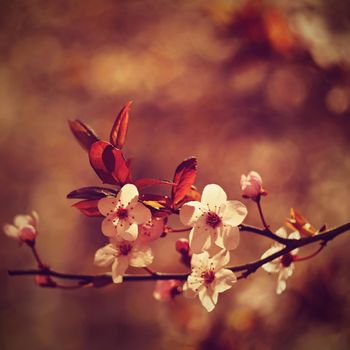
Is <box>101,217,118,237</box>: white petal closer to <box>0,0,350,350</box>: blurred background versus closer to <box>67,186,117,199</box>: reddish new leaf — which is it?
<box>67,186,117,199</box>: reddish new leaf

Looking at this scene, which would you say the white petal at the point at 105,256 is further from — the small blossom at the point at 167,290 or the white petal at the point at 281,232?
the white petal at the point at 281,232

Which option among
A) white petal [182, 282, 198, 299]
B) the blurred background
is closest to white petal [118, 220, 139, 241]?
white petal [182, 282, 198, 299]

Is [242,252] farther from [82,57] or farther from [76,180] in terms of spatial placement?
[82,57]

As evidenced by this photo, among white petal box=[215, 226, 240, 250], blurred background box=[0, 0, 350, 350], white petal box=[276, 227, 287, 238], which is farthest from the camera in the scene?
blurred background box=[0, 0, 350, 350]

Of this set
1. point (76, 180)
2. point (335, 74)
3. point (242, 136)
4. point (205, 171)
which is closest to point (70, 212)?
point (76, 180)

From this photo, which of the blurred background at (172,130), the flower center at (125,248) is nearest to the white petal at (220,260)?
the flower center at (125,248)

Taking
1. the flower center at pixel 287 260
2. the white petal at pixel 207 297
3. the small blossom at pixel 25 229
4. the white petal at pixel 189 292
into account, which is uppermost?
the small blossom at pixel 25 229
